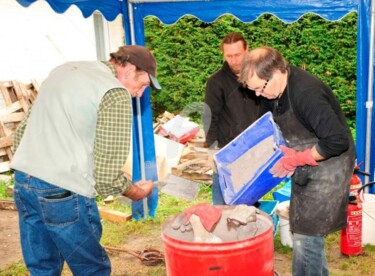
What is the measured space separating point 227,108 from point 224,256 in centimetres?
203

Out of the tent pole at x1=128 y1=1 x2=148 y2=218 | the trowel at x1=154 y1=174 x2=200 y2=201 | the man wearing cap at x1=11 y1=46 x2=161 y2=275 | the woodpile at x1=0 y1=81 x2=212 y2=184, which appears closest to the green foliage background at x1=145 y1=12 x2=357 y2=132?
the woodpile at x1=0 y1=81 x2=212 y2=184

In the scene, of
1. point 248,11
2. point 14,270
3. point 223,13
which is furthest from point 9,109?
point 248,11

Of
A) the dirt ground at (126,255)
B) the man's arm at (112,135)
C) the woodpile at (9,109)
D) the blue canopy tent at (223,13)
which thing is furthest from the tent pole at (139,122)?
the woodpile at (9,109)

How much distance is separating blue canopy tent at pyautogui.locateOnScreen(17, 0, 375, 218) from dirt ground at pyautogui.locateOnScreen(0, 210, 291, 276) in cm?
64

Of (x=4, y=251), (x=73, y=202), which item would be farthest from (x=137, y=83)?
(x=4, y=251)

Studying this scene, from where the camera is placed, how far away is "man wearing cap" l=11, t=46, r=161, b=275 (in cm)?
238

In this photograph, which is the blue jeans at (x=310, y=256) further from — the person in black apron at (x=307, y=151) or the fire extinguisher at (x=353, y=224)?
the fire extinguisher at (x=353, y=224)

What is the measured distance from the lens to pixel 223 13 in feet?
15.3

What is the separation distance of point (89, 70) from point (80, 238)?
89 centimetres

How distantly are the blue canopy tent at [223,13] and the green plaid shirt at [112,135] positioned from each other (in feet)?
6.22

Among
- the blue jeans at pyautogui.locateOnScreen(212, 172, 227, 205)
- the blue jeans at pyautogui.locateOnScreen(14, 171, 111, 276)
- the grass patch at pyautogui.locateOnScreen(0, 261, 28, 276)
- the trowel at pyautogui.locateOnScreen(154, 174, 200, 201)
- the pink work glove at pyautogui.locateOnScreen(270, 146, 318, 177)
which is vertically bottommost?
the grass patch at pyautogui.locateOnScreen(0, 261, 28, 276)

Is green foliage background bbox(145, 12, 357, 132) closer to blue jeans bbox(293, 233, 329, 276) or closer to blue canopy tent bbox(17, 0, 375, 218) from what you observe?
blue canopy tent bbox(17, 0, 375, 218)

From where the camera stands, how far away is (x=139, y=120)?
517 cm

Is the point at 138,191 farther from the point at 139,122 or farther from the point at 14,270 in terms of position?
the point at 139,122
